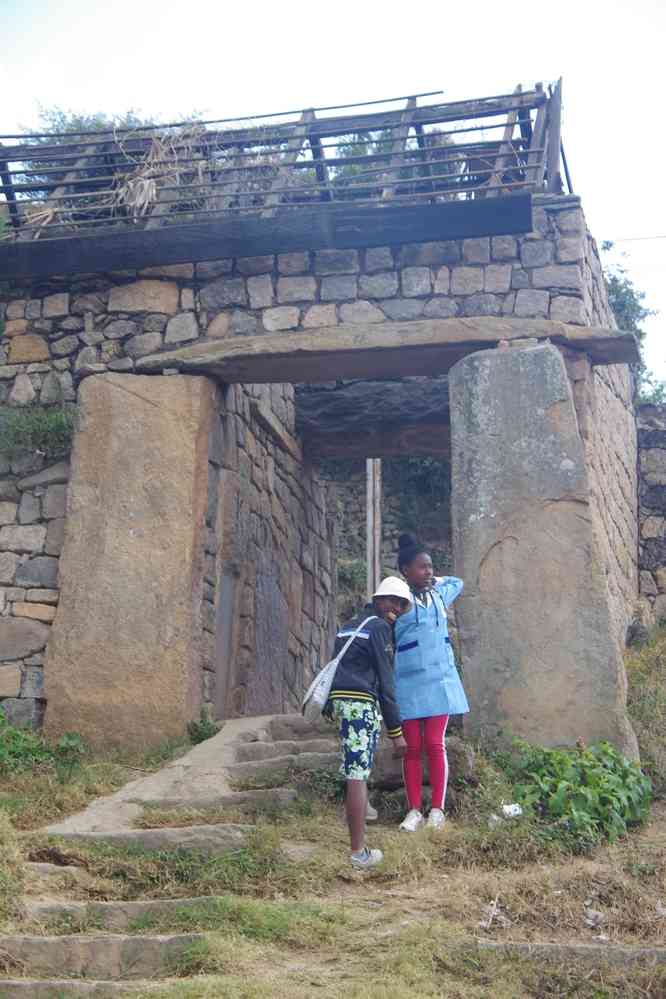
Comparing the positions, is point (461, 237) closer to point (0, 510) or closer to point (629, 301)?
point (0, 510)

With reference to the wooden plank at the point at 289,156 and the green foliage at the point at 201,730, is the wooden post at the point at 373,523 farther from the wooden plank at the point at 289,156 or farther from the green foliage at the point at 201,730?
the green foliage at the point at 201,730

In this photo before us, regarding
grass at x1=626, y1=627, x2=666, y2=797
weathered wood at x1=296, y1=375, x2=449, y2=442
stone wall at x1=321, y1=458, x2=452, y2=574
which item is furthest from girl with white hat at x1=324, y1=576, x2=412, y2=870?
stone wall at x1=321, y1=458, x2=452, y2=574

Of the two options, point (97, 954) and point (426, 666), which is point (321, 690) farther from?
point (97, 954)

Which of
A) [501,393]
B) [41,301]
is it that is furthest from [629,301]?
[41,301]

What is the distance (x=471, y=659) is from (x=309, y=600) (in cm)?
435

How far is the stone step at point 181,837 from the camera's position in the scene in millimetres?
4930

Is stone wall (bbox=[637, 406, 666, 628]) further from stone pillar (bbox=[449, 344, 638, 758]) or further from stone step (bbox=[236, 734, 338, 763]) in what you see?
stone step (bbox=[236, 734, 338, 763])

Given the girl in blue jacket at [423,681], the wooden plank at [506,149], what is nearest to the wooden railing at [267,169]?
the wooden plank at [506,149]

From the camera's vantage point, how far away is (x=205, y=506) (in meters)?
7.71

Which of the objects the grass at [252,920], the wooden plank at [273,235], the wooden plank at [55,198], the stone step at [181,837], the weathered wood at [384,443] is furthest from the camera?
the weathered wood at [384,443]

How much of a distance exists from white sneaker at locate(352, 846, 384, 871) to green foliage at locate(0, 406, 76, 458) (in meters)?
4.00

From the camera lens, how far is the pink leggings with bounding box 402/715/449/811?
5.50m

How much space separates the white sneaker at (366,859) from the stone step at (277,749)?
5.10ft

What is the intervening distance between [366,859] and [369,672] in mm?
793
